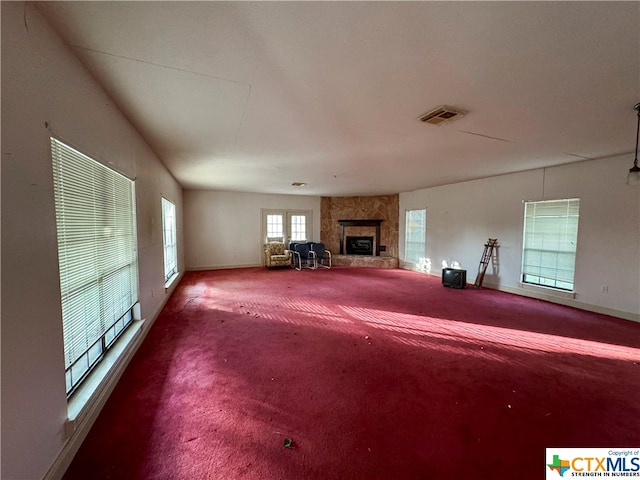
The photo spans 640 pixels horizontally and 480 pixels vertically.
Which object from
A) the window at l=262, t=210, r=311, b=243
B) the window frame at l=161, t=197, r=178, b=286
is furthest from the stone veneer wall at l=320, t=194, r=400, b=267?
the window frame at l=161, t=197, r=178, b=286

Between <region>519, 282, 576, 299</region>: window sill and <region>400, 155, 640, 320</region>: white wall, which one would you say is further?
<region>519, 282, 576, 299</region>: window sill

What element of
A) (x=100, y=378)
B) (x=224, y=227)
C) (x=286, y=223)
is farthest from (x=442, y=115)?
(x=224, y=227)

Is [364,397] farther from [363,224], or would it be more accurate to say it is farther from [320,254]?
[363,224]

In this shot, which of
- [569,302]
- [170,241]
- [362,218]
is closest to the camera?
[569,302]

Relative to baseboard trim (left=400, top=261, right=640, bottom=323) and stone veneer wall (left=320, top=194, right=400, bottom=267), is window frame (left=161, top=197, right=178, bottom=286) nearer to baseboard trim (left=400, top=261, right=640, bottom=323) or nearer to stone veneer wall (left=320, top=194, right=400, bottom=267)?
stone veneer wall (left=320, top=194, right=400, bottom=267)

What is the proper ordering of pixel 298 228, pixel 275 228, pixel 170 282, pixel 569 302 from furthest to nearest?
pixel 298 228 < pixel 275 228 < pixel 170 282 < pixel 569 302

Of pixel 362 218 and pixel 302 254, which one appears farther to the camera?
pixel 362 218

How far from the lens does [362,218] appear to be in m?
9.06

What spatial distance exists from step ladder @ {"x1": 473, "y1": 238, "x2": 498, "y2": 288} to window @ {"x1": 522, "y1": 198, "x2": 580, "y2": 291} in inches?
22.7

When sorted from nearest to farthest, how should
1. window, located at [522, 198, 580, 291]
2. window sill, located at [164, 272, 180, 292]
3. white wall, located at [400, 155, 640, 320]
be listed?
1. white wall, located at [400, 155, 640, 320]
2. window, located at [522, 198, 580, 291]
3. window sill, located at [164, 272, 180, 292]

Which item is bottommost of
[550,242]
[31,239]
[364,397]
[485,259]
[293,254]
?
[364,397]

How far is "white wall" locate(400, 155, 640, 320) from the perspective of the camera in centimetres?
379

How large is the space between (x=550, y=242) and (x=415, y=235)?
3.49m

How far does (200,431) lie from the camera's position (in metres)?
1.67
